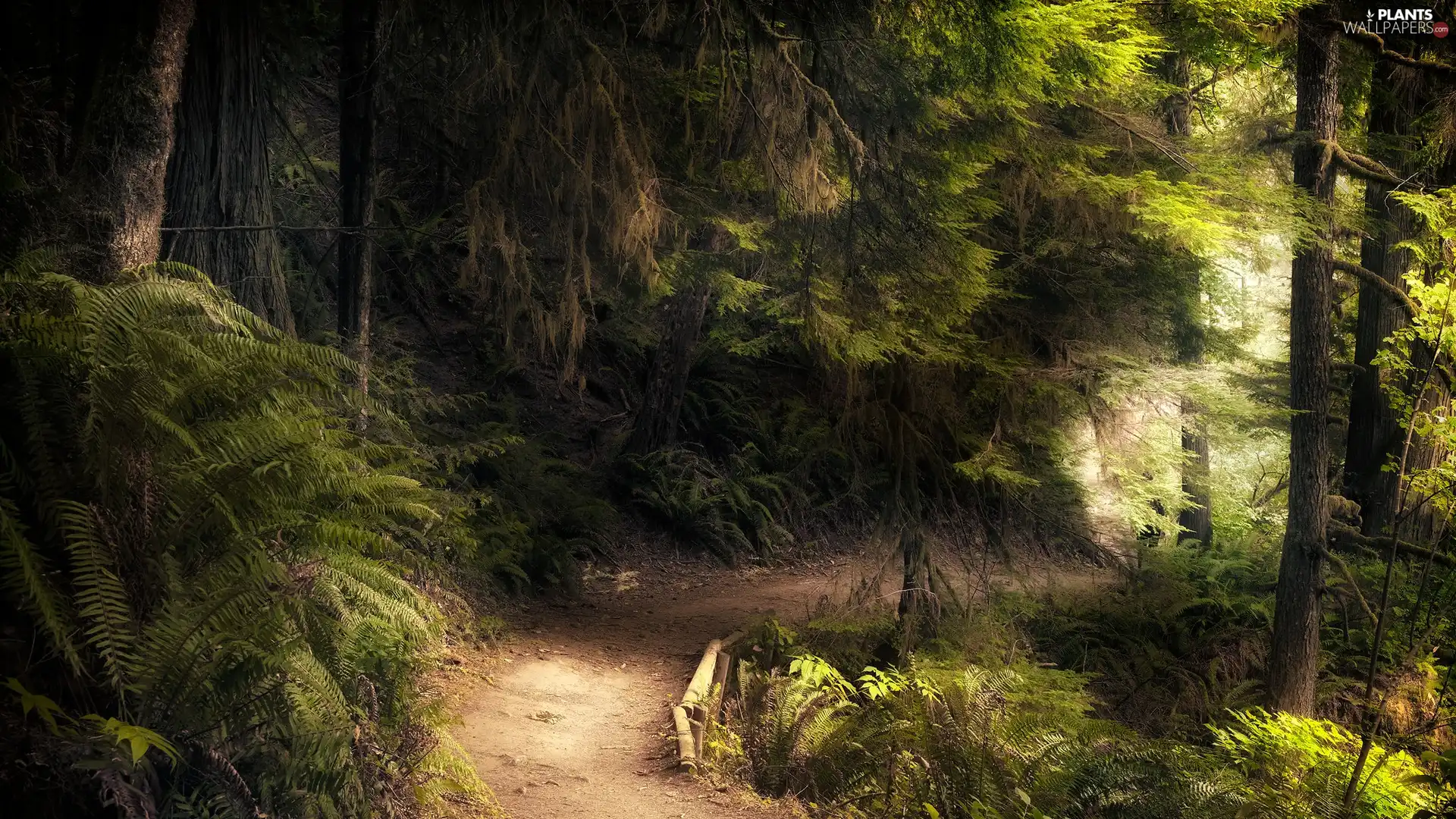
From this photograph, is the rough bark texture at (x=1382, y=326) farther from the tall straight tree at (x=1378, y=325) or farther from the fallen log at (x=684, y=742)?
the fallen log at (x=684, y=742)

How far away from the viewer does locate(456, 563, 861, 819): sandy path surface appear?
254 inches

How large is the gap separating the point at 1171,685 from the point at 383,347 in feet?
31.9

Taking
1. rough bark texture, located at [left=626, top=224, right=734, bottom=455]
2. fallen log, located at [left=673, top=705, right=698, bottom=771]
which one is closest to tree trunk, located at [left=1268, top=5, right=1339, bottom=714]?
fallen log, located at [left=673, top=705, right=698, bottom=771]

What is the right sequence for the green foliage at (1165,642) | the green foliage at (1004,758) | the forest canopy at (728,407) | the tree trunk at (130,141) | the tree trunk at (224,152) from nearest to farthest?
the forest canopy at (728,407), the tree trunk at (130,141), the green foliage at (1004,758), the tree trunk at (224,152), the green foliage at (1165,642)

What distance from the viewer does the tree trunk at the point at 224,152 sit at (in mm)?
6434

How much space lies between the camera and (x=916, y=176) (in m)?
8.72

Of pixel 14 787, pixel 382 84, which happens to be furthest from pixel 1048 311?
pixel 14 787

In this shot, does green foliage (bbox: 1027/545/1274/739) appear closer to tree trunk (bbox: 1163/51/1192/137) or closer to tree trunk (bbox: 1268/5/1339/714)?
tree trunk (bbox: 1268/5/1339/714)

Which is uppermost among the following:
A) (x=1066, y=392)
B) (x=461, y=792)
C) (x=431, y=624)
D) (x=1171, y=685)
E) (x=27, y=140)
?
(x=27, y=140)

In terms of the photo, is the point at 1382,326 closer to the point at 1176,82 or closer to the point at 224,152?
the point at 1176,82

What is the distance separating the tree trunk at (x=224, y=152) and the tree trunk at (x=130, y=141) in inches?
49.6

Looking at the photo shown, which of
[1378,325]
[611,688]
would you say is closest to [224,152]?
[611,688]

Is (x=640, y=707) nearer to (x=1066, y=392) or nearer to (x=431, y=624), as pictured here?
(x=431, y=624)

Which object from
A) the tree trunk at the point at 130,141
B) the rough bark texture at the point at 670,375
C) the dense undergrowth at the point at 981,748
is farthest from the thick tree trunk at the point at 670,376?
the tree trunk at the point at 130,141
